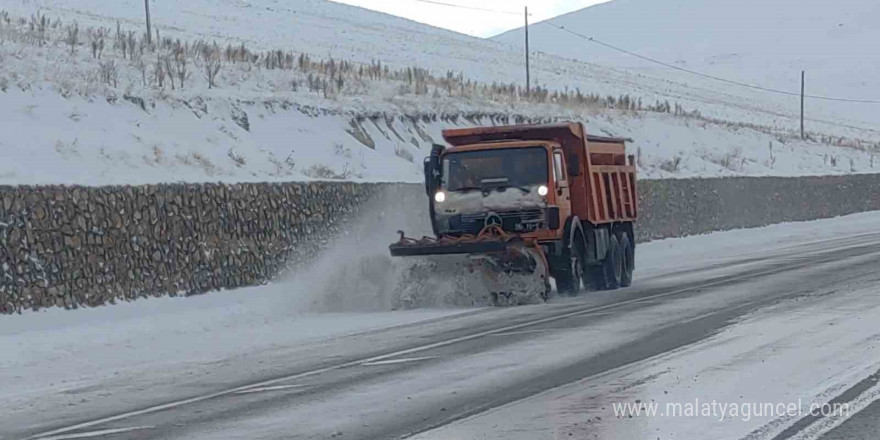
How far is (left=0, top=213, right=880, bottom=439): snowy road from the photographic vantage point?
9.70 m

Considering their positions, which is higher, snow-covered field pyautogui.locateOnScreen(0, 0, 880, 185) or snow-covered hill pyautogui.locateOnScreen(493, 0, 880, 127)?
snow-covered hill pyautogui.locateOnScreen(493, 0, 880, 127)

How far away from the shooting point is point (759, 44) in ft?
509

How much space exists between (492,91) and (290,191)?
2557cm

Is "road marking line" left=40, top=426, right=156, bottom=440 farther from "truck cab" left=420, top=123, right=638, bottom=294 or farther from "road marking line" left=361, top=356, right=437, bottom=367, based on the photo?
"truck cab" left=420, top=123, right=638, bottom=294

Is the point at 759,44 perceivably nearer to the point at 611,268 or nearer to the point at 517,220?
the point at 611,268

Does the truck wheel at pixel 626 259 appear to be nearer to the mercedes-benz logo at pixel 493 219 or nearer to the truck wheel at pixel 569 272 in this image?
the truck wheel at pixel 569 272

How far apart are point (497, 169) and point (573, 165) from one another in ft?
5.22

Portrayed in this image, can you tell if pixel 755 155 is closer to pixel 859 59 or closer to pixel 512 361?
pixel 512 361

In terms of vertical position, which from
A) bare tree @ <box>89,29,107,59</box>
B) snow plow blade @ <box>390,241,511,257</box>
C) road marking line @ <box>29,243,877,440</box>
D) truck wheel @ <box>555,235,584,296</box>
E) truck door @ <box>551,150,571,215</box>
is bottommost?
road marking line @ <box>29,243,877,440</box>

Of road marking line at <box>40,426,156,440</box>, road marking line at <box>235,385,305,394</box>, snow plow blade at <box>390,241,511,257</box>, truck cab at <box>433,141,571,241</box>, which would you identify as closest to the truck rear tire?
truck cab at <box>433,141,571,241</box>

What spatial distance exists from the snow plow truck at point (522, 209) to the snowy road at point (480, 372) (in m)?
0.78

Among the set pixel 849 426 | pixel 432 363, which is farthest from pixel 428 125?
pixel 849 426

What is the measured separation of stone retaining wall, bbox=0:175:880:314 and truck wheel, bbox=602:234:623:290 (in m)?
5.09

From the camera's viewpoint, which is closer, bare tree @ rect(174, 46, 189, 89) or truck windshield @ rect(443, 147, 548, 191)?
truck windshield @ rect(443, 147, 548, 191)
